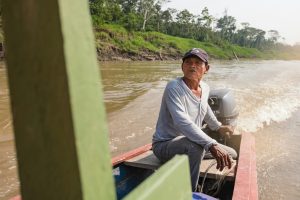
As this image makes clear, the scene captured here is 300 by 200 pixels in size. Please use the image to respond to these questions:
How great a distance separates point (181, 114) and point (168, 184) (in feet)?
6.22

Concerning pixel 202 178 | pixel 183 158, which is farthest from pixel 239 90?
pixel 183 158

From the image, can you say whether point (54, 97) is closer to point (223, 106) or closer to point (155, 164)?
point (155, 164)

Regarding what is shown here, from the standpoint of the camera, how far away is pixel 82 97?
1.80 feet

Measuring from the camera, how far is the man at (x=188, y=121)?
8.45 feet

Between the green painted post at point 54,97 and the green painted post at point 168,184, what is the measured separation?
0.39 feet

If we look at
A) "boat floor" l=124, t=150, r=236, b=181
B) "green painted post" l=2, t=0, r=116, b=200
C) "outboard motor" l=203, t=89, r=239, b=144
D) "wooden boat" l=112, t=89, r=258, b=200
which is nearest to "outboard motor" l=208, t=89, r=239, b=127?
"outboard motor" l=203, t=89, r=239, b=144

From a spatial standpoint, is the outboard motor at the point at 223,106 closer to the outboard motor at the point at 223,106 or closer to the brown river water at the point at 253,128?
the outboard motor at the point at 223,106

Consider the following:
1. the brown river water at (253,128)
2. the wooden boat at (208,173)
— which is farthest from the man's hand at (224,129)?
the brown river water at (253,128)

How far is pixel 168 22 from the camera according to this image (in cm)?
5681

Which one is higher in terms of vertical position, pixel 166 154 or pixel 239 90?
pixel 166 154

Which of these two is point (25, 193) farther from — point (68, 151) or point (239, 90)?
point (239, 90)

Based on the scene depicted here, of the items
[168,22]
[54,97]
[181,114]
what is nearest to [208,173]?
[181,114]

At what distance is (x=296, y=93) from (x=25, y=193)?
42.4ft

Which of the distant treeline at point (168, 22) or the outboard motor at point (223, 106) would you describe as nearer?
the outboard motor at point (223, 106)
